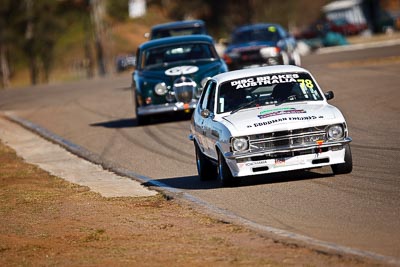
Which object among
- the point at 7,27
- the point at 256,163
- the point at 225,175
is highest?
the point at 256,163

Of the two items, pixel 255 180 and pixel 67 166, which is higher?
pixel 255 180

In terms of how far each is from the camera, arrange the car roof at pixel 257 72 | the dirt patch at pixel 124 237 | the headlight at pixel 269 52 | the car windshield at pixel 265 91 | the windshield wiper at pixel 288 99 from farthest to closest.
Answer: the headlight at pixel 269 52 < the car roof at pixel 257 72 < the car windshield at pixel 265 91 < the windshield wiper at pixel 288 99 < the dirt patch at pixel 124 237

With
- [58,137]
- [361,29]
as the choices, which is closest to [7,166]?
[58,137]

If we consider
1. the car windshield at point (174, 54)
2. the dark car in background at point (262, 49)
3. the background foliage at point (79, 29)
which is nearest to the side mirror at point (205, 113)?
the car windshield at point (174, 54)

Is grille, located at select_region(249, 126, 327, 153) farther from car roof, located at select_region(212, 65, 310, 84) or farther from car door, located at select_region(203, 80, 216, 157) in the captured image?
car roof, located at select_region(212, 65, 310, 84)

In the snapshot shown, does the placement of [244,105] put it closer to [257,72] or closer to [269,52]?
[257,72]

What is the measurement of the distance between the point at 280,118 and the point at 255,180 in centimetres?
116

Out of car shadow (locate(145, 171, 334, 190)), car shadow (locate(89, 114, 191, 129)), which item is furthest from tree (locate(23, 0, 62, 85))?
car shadow (locate(145, 171, 334, 190))

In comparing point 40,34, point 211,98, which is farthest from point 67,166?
point 40,34

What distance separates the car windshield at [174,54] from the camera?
22.8 m

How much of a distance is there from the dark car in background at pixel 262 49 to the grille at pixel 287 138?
18.7m

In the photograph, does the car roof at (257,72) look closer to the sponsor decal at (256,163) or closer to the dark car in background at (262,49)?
the sponsor decal at (256,163)

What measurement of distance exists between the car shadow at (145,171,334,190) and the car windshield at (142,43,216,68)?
345 inches

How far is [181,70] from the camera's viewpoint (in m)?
21.9
